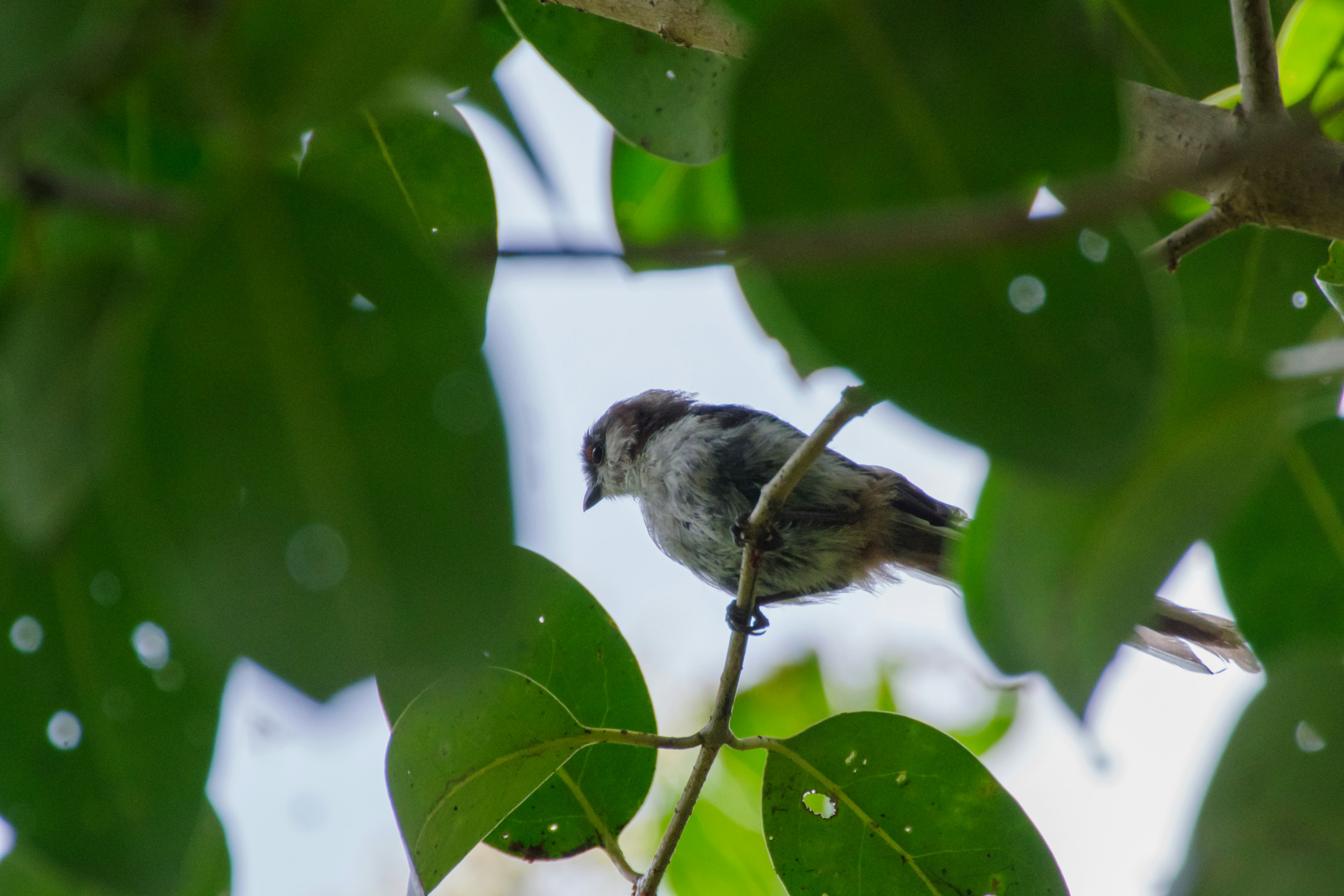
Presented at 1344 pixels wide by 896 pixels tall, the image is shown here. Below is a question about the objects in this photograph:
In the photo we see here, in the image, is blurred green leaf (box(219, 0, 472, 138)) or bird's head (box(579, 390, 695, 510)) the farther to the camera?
bird's head (box(579, 390, 695, 510))

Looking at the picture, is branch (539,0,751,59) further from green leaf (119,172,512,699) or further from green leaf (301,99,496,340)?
green leaf (119,172,512,699)

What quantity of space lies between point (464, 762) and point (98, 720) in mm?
818

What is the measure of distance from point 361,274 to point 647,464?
12.6 ft

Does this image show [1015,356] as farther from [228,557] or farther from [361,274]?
[228,557]

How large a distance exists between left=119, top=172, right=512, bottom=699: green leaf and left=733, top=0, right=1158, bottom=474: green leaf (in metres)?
0.27

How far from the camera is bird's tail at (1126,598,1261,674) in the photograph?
129 inches

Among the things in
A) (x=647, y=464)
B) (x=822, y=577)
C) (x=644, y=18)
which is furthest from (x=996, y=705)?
(x=644, y=18)

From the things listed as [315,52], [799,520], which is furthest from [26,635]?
[799,520]

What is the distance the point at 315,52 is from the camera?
746mm

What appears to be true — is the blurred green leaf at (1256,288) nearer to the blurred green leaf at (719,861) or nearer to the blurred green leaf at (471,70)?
the blurred green leaf at (471,70)

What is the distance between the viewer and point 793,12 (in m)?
0.80

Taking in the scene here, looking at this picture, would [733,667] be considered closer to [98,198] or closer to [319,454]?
[319,454]

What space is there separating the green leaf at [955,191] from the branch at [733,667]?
0.87 meters

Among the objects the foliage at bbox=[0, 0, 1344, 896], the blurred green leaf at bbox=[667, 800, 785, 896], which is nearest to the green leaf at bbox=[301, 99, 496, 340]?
the foliage at bbox=[0, 0, 1344, 896]
